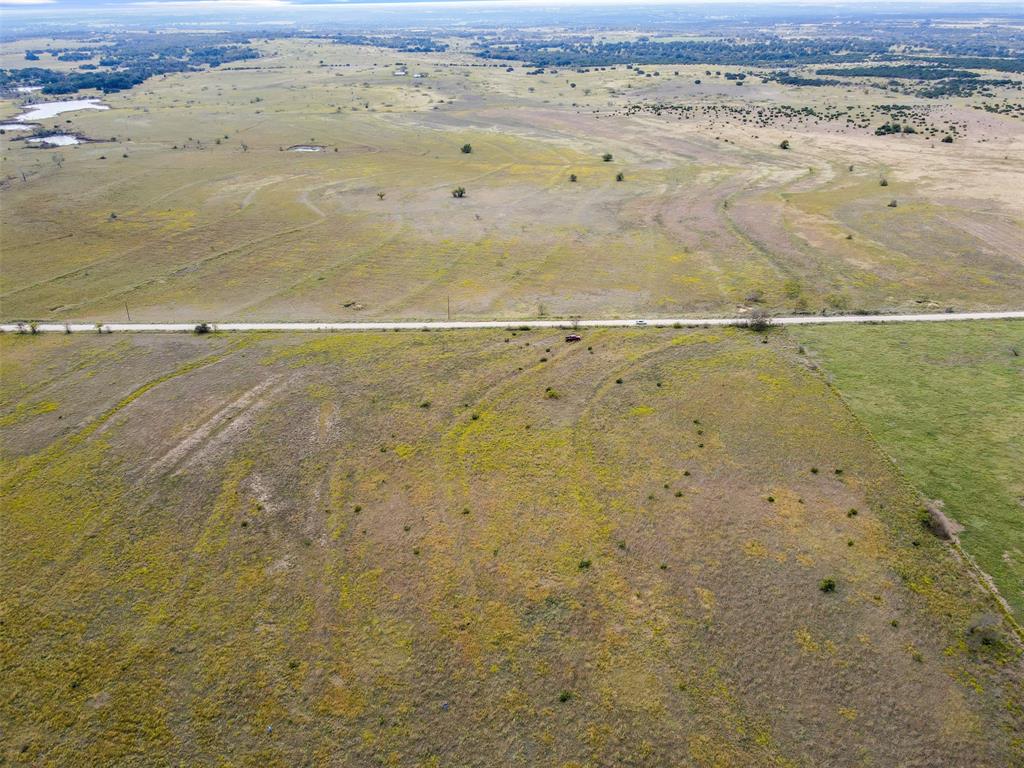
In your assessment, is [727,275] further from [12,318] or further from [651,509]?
[12,318]

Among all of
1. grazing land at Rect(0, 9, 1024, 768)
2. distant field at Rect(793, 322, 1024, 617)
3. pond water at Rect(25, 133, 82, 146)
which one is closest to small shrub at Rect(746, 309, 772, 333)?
grazing land at Rect(0, 9, 1024, 768)

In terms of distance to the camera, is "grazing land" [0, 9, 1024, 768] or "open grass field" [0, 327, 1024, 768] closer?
"open grass field" [0, 327, 1024, 768]

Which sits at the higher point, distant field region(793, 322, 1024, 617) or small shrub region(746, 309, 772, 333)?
small shrub region(746, 309, 772, 333)

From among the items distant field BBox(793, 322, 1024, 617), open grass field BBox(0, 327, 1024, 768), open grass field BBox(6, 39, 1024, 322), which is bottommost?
open grass field BBox(0, 327, 1024, 768)

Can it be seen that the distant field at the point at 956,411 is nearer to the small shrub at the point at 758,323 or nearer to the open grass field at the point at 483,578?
the open grass field at the point at 483,578

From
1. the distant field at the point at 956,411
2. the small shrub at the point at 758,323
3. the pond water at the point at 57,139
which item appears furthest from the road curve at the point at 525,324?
the pond water at the point at 57,139

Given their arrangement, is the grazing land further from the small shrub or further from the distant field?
the small shrub

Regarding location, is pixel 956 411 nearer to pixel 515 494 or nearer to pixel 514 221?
pixel 515 494
